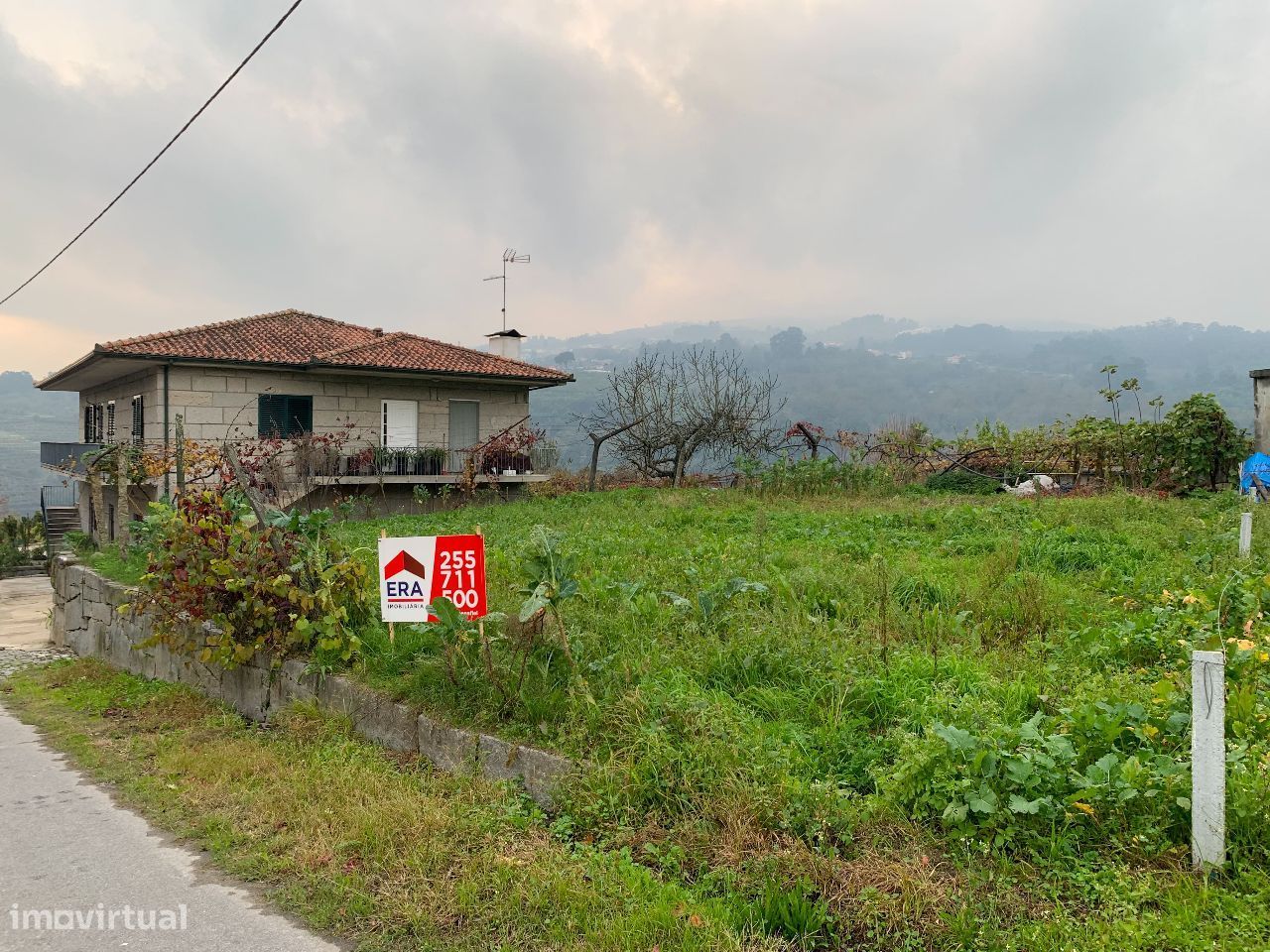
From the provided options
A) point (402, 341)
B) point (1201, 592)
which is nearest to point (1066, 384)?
point (402, 341)

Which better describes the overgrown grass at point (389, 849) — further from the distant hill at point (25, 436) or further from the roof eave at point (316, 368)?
the distant hill at point (25, 436)

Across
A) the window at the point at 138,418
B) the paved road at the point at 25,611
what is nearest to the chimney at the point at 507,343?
the window at the point at 138,418

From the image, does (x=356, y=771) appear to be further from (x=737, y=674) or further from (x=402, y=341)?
(x=402, y=341)

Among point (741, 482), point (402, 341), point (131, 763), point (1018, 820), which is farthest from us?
point (402, 341)

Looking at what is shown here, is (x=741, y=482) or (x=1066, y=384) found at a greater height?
(x=1066, y=384)

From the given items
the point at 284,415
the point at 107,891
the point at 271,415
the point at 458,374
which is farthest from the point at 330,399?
the point at 107,891

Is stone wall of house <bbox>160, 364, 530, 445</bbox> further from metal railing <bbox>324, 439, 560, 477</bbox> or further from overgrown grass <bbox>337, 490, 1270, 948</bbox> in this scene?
overgrown grass <bbox>337, 490, 1270, 948</bbox>

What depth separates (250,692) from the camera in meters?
7.52

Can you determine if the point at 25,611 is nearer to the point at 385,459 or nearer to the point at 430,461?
the point at 385,459

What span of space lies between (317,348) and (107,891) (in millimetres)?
20467

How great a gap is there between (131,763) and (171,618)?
166 cm

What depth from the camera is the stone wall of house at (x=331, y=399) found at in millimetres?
20891

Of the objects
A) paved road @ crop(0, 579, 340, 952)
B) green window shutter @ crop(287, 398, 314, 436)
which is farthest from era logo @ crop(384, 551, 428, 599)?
green window shutter @ crop(287, 398, 314, 436)

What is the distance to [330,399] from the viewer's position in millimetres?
22672
